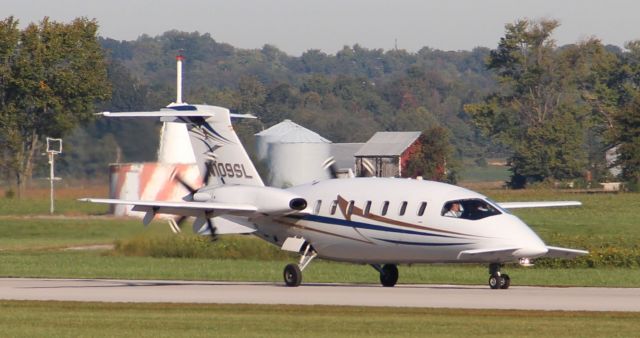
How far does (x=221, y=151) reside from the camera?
1652 inches

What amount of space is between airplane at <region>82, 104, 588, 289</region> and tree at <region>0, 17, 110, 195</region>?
43853 mm

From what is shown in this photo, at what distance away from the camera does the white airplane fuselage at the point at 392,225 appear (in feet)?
116

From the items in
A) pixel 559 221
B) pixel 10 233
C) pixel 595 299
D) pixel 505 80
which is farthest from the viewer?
pixel 505 80

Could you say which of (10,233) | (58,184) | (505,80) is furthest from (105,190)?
(505,80)

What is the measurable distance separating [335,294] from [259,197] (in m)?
5.01

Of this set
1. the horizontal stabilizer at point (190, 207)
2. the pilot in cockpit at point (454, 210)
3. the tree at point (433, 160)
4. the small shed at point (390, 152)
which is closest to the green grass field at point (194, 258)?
the horizontal stabilizer at point (190, 207)

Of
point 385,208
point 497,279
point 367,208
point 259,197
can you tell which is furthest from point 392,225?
point 259,197

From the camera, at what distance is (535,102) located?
17200 centimetres

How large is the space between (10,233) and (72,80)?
1038 inches

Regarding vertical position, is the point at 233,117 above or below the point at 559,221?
above

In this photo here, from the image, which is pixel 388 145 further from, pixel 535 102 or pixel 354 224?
pixel 354 224

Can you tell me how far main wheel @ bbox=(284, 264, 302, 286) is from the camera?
1513 inches

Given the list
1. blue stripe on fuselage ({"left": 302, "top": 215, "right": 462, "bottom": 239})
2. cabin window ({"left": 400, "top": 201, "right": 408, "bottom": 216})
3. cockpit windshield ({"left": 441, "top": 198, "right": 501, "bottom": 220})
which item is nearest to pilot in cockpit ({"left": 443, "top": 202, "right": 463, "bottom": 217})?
cockpit windshield ({"left": 441, "top": 198, "right": 501, "bottom": 220})

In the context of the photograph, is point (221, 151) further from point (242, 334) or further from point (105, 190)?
point (105, 190)
